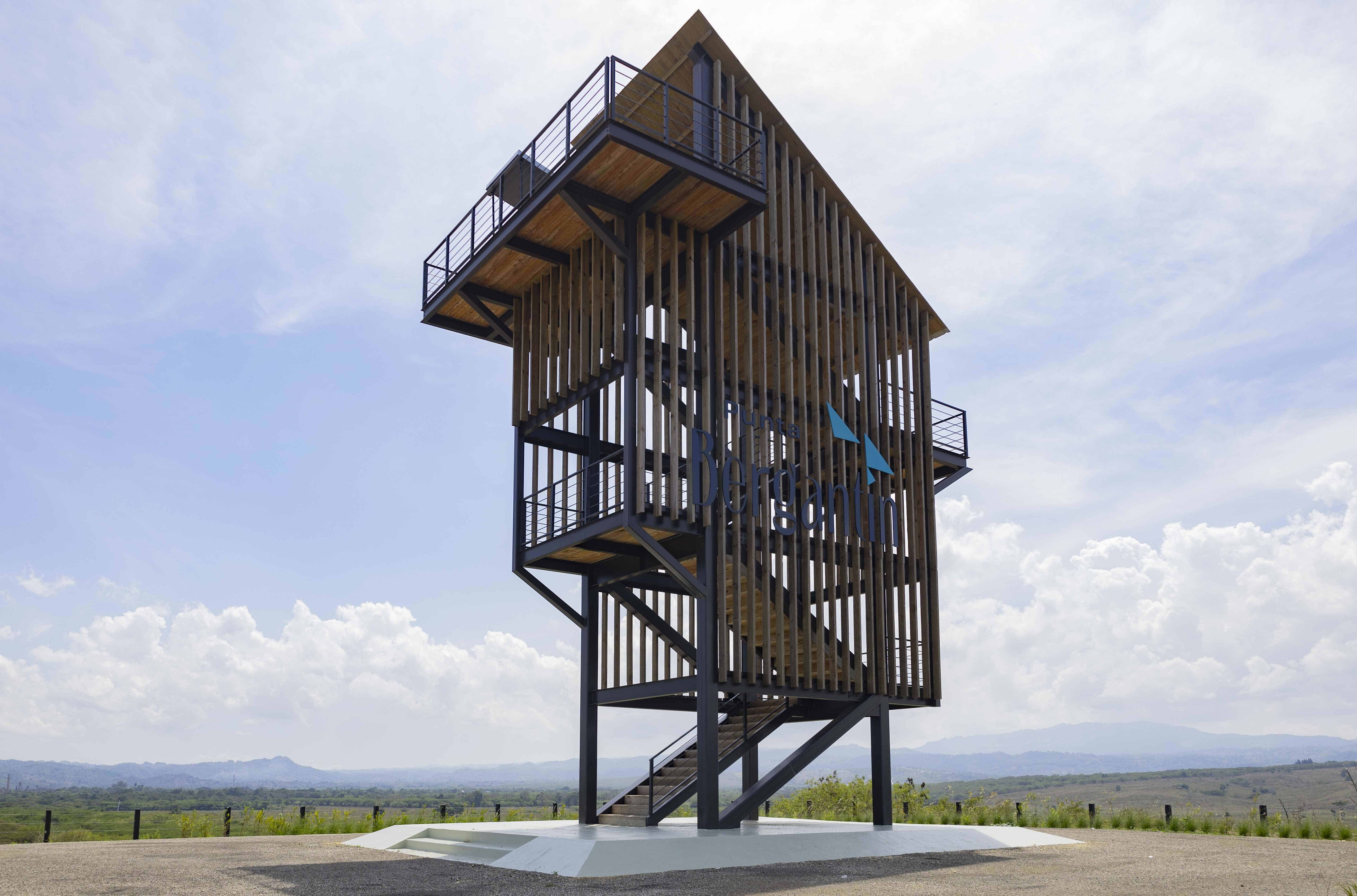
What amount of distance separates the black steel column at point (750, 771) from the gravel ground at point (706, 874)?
15.8ft

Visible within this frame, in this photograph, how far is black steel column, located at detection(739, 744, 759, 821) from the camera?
2114 centimetres

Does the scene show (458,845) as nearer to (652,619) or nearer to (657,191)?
(652,619)

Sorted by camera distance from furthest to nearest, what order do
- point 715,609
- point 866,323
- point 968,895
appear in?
point 866,323
point 715,609
point 968,895

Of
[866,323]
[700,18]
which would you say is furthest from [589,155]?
[866,323]

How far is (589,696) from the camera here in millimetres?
20266

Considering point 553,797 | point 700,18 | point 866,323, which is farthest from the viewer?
point 553,797

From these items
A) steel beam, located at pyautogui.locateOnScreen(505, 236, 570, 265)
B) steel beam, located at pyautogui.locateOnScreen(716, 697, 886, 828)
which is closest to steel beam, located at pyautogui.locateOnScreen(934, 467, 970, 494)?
steel beam, located at pyautogui.locateOnScreen(716, 697, 886, 828)

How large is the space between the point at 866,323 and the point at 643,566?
7317mm

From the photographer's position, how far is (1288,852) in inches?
695

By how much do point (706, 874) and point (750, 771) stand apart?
25.0 feet

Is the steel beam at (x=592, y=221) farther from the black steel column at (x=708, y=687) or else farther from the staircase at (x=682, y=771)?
the staircase at (x=682, y=771)

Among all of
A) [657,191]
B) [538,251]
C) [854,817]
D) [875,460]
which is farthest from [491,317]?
[854,817]

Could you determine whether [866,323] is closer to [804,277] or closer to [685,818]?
[804,277]

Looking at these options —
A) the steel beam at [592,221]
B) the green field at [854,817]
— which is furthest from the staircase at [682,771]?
the steel beam at [592,221]
